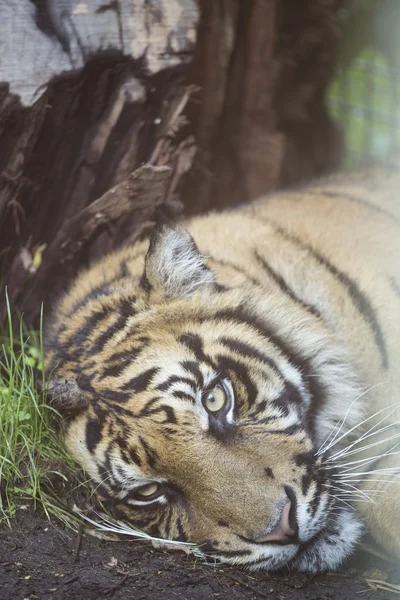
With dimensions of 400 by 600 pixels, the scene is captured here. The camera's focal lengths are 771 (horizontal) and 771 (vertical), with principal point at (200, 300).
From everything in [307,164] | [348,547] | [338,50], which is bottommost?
[348,547]

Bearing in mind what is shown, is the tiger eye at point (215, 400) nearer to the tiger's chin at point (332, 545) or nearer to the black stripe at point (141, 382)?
the black stripe at point (141, 382)

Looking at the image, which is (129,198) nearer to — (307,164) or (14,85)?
(14,85)

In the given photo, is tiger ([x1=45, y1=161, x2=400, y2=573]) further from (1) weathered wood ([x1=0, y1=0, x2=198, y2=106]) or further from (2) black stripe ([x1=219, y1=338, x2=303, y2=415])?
(1) weathered wood ([x1=0, y1=0, x2=198, y2=106])

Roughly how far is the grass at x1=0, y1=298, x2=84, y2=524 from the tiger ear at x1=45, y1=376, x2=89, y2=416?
0.18ft

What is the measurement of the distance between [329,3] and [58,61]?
2193mm

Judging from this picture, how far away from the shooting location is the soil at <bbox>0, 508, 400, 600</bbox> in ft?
6.31

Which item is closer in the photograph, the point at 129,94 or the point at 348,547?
the point at 348,547

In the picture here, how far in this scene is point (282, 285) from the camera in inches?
98.8

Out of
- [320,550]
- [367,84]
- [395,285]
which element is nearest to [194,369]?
[320,550]

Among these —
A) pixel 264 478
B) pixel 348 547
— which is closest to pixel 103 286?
pixel 264 478

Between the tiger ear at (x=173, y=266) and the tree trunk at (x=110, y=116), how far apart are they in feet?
2.36

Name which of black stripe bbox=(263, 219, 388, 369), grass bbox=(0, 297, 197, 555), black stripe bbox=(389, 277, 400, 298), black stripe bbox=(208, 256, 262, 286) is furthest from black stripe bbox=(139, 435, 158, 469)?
black stripe bbox=(389, 277, 400, 298)

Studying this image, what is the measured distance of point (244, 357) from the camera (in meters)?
2.21

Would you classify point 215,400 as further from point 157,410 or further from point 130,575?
point 130,575
